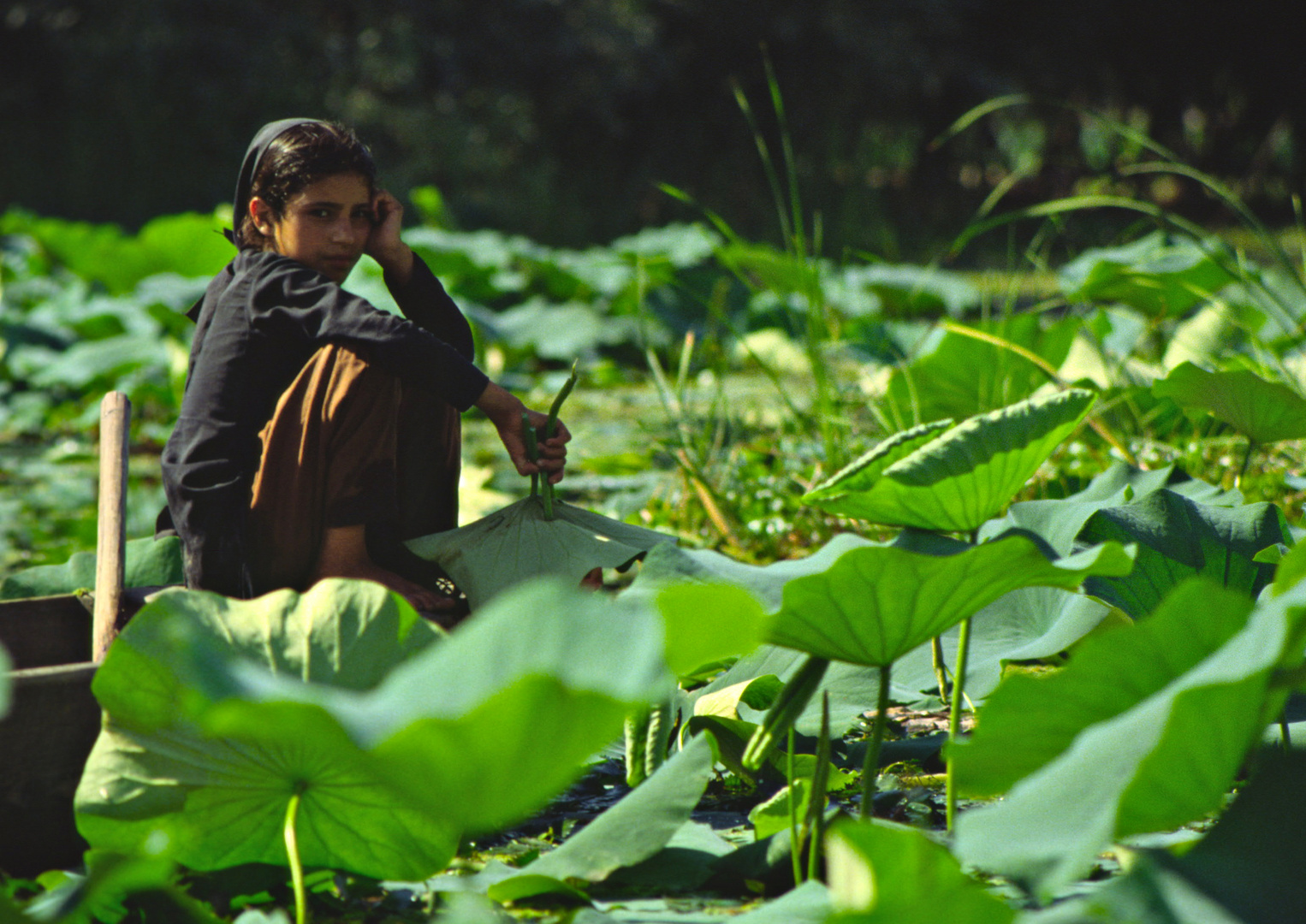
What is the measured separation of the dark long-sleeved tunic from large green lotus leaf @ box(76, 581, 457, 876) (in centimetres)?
34

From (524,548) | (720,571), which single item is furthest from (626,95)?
(720,571)

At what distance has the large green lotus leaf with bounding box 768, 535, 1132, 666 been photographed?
2.38ft

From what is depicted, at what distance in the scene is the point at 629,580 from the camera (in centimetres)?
186

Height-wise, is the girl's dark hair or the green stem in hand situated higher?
the girl's dark hair

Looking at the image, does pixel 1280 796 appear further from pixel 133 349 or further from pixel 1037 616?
pixel 133 349

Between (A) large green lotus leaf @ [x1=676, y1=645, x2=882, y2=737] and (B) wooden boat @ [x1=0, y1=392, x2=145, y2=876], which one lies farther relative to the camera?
(A) large green lotus leaf @ [x1=676, y1=645, x2=882, y2=737]

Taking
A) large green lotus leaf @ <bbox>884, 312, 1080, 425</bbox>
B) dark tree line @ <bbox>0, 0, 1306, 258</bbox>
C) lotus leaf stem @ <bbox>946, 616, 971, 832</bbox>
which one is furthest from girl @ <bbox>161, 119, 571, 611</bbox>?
dark tree line @ <bbox>0, 0, 1306, 258</bbox>

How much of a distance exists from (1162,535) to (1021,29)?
11.2 meters

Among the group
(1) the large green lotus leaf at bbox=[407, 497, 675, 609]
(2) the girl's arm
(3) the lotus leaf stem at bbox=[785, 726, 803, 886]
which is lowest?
(3) the lotus leaf stem at bbox=[785, 726, 803, 886]

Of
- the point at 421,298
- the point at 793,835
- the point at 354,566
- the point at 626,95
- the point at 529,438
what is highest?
the point at 626,95

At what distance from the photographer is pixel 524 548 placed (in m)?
1.15

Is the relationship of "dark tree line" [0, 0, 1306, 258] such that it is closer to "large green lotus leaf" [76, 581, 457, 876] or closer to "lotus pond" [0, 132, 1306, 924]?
"lotus pond" [0, 132, 1306, 924]

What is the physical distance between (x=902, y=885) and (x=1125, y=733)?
12 centimetres

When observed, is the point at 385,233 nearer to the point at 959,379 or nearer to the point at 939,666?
the point at 939,666
